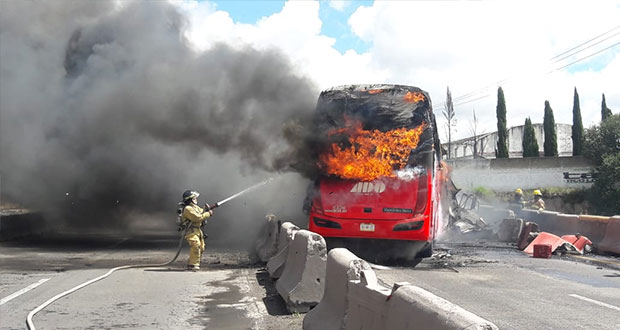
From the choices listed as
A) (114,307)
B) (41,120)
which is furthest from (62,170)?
(114,307)

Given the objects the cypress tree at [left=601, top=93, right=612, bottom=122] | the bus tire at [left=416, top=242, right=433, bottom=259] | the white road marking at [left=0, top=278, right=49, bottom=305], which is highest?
the cypress tree at [left=601, top=93, right=612, bottom=122]

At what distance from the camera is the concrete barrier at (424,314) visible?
3.29 metres

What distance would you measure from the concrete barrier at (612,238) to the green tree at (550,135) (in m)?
42.3

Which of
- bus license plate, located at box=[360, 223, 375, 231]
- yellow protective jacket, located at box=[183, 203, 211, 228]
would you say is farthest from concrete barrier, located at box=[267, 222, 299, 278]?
yellow protective jacket, located at box=[183, 203, 211, 228]

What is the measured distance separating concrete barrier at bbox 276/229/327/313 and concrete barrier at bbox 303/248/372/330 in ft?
3.47

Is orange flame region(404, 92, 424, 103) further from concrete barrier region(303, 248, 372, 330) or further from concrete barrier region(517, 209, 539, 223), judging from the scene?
concrete barrier region(517, 209, 539, 223)

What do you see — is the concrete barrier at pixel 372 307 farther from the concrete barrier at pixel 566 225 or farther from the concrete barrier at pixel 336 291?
the concrete barrier at pixel 566 225

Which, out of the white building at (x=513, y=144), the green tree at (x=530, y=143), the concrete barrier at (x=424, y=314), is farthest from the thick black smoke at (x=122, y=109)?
the white building at (x=513, y=144)

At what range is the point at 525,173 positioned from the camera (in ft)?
150

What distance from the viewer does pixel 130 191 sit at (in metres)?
22.9

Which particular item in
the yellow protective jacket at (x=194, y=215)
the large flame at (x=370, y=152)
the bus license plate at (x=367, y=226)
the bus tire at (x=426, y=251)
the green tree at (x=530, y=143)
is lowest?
the bus tire at (x=426, y=251)

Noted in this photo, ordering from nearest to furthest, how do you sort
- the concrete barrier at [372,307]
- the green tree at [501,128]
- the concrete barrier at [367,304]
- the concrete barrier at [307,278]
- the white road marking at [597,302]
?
the concrete barrier at [372,307] → the concrete barrier at [367,304] → the concrete barrier at [307,278] → the white road marking at [597,302] → the green tree at [501,128]

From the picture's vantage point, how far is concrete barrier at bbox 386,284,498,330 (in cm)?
329

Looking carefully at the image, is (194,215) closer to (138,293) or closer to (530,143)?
(138,293)
